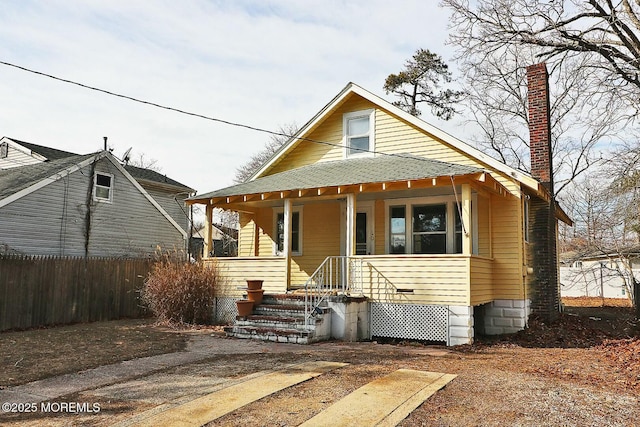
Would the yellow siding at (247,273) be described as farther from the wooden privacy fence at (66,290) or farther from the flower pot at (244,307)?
the wooden privacy fence at (66,290)

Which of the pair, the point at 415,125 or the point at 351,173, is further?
the point at 415,125

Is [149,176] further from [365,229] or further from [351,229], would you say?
[351,229]

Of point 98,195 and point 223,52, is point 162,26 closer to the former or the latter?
point 223,52

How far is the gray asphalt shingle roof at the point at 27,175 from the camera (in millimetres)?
18234

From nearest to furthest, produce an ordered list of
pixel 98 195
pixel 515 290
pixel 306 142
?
1. pixel 515 290
2. pixel 306 142
3. pixel 98 195

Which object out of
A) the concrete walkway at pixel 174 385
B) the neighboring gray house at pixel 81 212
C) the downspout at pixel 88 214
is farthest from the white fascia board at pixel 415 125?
the downspout at pixel 88 214

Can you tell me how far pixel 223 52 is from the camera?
11125 millimetres

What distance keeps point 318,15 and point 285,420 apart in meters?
8.61

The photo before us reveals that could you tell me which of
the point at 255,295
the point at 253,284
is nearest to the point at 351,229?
the point at 253,284

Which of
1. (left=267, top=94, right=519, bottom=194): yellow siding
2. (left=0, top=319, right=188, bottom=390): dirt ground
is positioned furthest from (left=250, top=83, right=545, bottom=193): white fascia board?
(left=0, top=319, right=188, bottom=390): dirt ground

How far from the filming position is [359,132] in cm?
1561

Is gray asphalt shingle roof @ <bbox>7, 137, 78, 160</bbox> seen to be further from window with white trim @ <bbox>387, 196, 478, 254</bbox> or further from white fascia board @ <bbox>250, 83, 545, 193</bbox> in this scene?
window with white trim @ <bbox>387, 196, 478, 254</bbox>

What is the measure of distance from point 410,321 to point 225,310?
5.07m

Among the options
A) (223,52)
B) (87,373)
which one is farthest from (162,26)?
(87,373)
